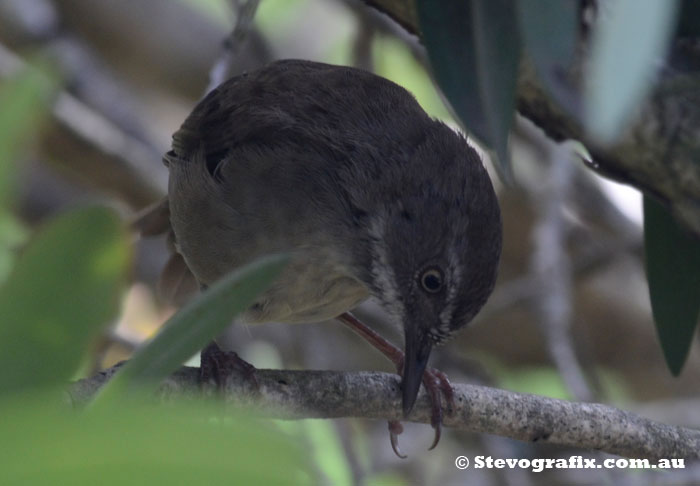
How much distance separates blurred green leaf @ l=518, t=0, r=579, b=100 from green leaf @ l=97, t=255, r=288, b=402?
2.22 ft

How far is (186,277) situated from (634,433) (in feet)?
8.12

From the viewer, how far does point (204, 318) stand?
5.81 feet

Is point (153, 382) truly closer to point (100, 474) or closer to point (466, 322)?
point (100, 474)

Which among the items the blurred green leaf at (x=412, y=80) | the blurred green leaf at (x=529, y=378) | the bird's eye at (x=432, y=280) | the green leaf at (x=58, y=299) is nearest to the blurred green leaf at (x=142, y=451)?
the green leaf at (x=58, y=299)

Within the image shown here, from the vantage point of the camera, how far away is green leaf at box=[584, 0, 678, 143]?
1.28 metres

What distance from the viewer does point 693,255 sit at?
2969 millimetres

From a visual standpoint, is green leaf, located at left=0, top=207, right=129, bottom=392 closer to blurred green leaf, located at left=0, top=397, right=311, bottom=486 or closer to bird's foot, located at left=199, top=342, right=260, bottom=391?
blurred green leaf, located at left=0, top=397, right=311, bottom=486

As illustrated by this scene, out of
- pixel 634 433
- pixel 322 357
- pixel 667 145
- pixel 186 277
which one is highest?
pixel 186 277

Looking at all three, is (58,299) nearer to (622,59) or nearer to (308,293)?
(622,59)

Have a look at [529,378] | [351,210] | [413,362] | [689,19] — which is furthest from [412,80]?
[689,19]

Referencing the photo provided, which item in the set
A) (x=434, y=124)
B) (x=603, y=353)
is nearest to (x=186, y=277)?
(x=434, y=124)

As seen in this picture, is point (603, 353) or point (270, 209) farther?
point (603, 353)

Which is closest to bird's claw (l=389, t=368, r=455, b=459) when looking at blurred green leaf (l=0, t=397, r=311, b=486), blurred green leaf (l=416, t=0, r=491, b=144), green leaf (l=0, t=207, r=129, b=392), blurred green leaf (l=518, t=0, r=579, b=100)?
blurred green leaf (l=416, t=0, r=491, b=144)

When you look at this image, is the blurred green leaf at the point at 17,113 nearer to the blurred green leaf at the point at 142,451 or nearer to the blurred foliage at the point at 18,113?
the blurred foliage at the point at 18,113
